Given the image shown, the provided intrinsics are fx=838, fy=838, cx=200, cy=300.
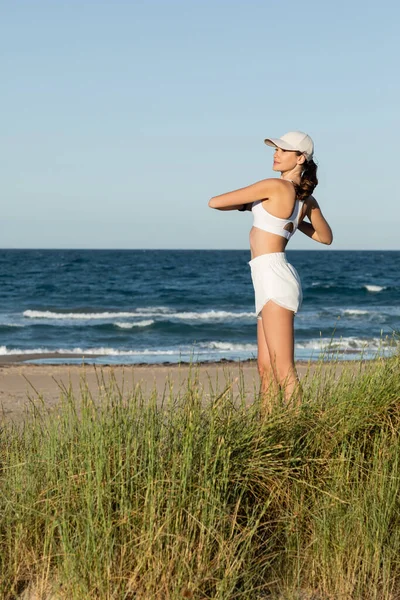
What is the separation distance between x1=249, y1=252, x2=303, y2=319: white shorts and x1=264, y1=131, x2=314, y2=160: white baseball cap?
54cm

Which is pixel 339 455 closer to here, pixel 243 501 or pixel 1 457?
pixel 243 501

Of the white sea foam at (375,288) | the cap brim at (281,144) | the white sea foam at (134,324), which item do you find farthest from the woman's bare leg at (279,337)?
the white sea foam at (375,288)

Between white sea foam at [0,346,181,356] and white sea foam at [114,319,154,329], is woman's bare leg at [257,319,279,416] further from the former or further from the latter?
white sea foam at [114,319,154,329]

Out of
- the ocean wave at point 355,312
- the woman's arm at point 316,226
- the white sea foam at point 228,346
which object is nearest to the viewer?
the woman's arm at point 316,226

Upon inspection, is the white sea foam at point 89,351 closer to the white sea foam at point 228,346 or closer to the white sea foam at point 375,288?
the white sea foam at point 228,346

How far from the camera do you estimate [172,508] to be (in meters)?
3.08

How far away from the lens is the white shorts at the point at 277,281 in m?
4.24

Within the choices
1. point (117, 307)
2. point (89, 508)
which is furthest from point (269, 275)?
point (117, 307)

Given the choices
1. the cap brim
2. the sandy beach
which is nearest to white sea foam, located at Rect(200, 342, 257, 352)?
the sandy beach

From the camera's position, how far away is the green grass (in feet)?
9.81

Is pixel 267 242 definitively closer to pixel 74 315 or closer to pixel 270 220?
pixel 270 220

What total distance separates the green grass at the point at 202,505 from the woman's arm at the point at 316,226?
44.8 inches

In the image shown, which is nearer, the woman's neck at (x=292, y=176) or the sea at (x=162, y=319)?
the woman's neck at (x=292, y=176)

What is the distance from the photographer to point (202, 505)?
309 centimetres
